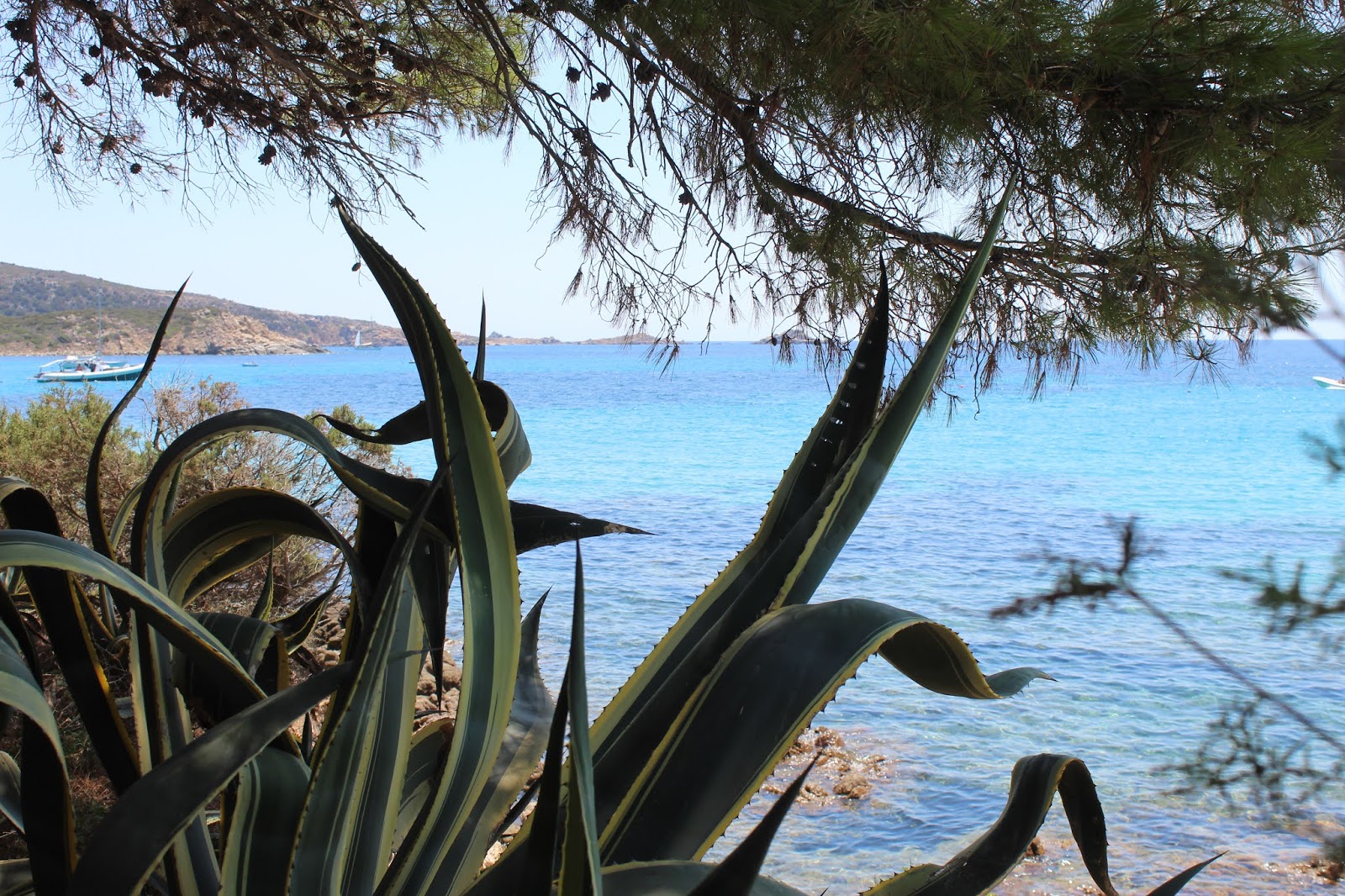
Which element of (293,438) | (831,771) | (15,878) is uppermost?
(293,438)

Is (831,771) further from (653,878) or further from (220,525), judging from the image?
(653,878)

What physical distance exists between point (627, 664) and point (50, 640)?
5509mm

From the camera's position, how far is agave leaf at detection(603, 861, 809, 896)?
543 mm

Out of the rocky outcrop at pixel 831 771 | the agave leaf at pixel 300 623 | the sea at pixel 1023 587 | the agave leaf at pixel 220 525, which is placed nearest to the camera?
the agave leaf at pixel 220 525

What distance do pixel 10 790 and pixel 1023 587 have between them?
8474mm

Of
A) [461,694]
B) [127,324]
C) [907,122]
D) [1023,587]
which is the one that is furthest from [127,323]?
[461,694]

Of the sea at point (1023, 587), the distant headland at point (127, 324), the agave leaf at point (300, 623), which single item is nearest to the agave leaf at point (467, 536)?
the agave leaf at point (300, 623)

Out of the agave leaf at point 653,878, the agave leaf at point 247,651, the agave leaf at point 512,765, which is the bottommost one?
the agave leaf at point 512,765

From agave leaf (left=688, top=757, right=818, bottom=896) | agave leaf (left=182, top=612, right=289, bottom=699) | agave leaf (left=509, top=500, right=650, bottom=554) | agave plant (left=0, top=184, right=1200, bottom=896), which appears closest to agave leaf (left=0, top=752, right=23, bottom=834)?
agave plant (left=0, top=184, right=1200, bottom=896)

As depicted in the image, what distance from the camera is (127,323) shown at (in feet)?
80.9

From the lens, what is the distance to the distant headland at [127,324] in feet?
76.2

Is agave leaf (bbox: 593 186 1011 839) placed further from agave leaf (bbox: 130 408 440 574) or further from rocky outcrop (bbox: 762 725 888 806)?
rocky outcrop (bbox: 762 725 888 806)

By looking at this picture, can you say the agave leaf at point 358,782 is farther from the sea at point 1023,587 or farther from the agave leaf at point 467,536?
the sea at point 1023,587

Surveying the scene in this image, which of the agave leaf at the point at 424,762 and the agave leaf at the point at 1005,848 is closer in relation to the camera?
the agave leaf at the point at 1005,848
